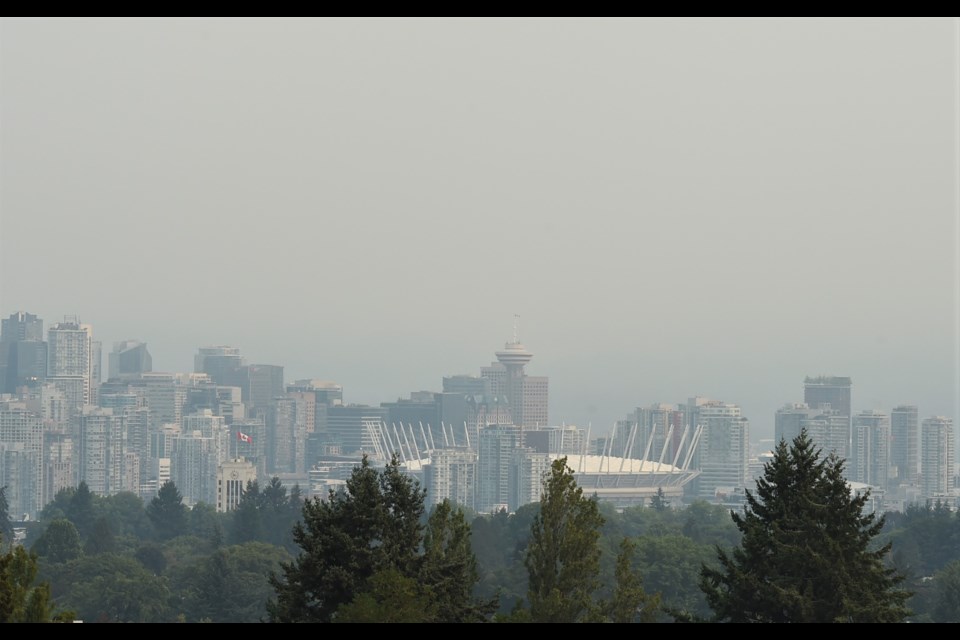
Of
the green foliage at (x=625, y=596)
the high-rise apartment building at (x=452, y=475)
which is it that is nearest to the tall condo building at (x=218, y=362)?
the high-rise apartment building at (x=452, y=475)

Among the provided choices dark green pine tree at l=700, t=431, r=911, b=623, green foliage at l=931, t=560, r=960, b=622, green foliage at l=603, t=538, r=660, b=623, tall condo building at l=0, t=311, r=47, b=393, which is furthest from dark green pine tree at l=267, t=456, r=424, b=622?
tall condo building at l=0, t=311, r=47, b=393

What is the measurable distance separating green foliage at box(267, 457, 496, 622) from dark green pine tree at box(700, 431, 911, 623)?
5.75 feet

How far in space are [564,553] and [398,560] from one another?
5.01 ft

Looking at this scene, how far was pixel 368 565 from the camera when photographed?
10.6 metres

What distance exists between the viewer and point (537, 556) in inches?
471

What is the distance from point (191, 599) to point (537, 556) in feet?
78.4

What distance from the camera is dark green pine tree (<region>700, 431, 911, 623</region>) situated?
10.1m

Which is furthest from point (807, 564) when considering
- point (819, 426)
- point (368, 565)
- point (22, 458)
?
point (819, 426)

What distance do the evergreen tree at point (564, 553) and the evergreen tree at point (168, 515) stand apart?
41914 millimetres

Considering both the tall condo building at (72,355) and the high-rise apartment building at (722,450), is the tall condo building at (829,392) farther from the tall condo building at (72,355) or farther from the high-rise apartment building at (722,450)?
the tall condo building at (72,355)

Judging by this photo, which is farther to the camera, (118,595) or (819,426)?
(819,426)

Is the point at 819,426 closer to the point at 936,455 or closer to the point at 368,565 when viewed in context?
the point at 936,455
